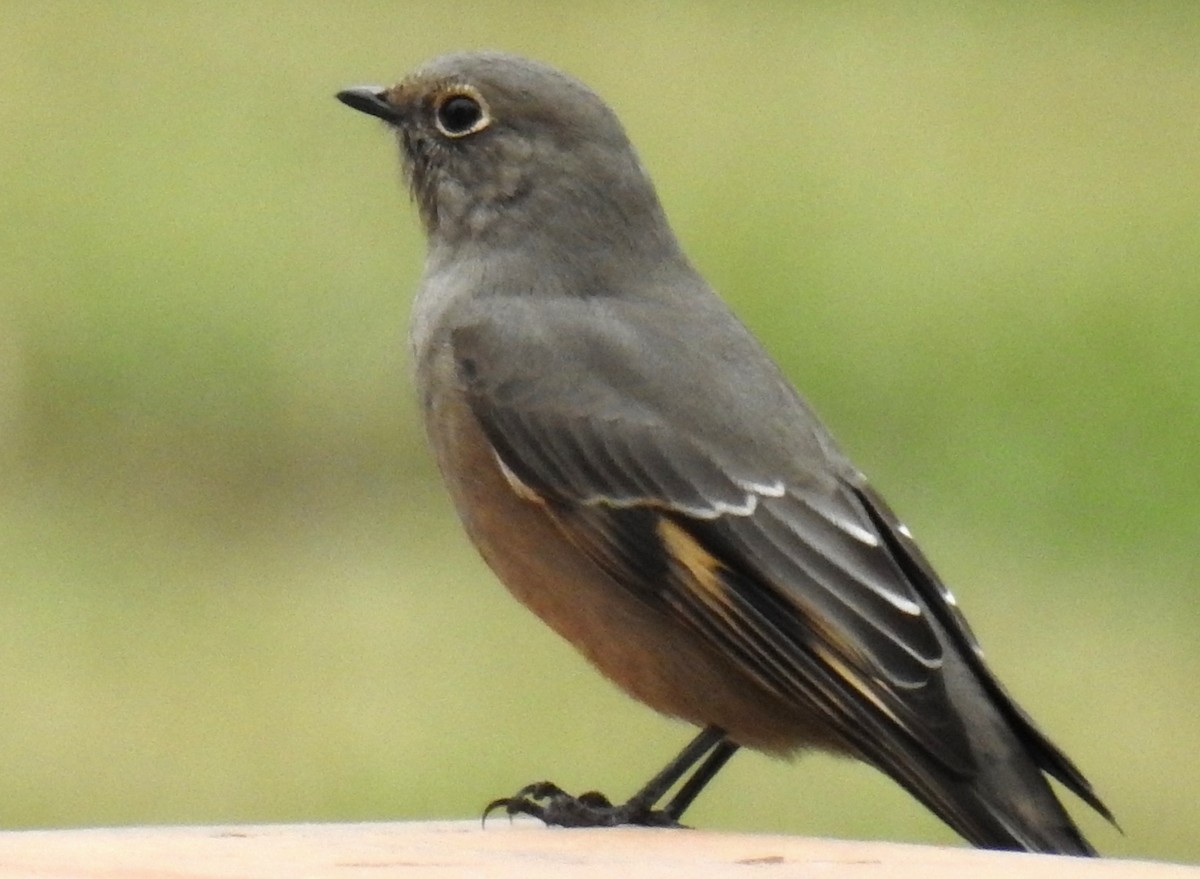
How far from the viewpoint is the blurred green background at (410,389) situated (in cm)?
820

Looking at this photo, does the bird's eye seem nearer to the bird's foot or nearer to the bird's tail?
the bird's foot

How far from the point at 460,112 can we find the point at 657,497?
1.22m

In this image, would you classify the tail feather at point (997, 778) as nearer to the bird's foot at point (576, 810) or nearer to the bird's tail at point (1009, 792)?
the bird's tail at point (1009, 792)

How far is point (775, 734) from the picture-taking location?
567cm

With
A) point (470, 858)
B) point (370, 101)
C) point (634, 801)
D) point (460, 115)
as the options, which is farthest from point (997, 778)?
point (370, 101)

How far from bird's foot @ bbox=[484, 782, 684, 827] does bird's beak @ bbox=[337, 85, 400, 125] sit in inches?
69.4

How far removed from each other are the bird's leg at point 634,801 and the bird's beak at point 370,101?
1.67 m

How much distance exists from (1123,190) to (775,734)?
266 inches

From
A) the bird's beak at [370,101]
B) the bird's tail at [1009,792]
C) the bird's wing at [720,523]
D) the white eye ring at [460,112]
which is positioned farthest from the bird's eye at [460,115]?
the bird's tail at [1009,792]

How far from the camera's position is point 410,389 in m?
6.97

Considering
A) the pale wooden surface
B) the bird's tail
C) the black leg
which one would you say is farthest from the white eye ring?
the pale wooden surface

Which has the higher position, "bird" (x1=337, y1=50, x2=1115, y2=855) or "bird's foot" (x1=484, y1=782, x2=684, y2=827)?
"bird" (x1=337, y1=50, x2=1115, y2=855)

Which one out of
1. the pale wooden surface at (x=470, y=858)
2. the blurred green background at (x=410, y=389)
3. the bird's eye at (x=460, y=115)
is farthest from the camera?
the blurred green background at (x=410, y=389)

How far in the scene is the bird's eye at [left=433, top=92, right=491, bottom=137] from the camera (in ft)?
21.5
